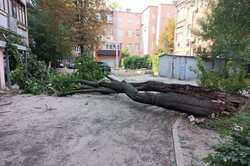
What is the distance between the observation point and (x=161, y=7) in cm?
3762

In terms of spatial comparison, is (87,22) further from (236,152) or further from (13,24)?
(236,152)

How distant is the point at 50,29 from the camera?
17.8 meters

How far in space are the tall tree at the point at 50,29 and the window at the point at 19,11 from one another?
4.45 feet

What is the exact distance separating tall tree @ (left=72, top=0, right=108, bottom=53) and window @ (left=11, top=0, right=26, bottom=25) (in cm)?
482

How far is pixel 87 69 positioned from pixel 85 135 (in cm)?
711

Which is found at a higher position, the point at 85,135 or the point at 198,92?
the point at 198,92

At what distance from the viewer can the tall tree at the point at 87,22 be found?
2073 centimetres

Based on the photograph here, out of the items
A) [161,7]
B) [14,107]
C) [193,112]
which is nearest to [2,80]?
[14,107]

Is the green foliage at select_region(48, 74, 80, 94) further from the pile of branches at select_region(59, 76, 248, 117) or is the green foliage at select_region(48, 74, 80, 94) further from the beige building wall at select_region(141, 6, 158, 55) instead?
the beige building wall at select_region(141, 6, 158, 55)

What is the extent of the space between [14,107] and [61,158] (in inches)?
188

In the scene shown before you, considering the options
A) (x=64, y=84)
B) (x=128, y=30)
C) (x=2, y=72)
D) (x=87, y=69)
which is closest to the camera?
(x=64, y=84)

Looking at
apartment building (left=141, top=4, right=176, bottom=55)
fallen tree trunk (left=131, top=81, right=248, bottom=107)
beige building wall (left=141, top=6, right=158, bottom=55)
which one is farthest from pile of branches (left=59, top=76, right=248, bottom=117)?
beige building wall (left=141, top=6, right=158, bottom=55)

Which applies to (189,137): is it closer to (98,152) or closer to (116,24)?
(98,152)

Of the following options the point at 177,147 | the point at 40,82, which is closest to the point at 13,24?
the point at 40,82
